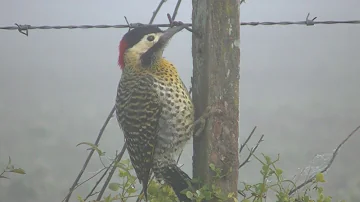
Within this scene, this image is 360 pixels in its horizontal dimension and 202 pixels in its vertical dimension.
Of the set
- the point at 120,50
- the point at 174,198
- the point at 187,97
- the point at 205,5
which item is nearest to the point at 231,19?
the point at 205,5

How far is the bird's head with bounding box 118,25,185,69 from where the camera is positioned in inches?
56.1

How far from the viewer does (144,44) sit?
1.47m

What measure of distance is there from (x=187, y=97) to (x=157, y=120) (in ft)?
0.38

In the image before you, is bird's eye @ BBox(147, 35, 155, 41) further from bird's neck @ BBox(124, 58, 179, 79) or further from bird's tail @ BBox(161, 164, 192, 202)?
bird's tail @ BBox(161, 164, 192, 202)

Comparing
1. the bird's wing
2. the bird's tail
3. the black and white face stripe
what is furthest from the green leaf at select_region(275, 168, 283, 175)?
the black and white face stripe

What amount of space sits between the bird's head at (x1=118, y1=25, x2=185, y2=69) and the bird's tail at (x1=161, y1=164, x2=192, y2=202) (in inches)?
13.0

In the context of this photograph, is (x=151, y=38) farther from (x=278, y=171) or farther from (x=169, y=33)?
(x=278, y=171)

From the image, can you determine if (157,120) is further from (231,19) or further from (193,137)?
(231,19)

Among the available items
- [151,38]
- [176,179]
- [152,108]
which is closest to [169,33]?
[151,38]

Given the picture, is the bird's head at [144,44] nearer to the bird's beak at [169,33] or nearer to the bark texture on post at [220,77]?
the bird's beak at [169,33]

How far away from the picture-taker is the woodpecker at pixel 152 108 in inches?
56.6

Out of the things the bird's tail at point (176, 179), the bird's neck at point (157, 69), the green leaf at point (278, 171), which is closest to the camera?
the green leaf at point (278, 171)

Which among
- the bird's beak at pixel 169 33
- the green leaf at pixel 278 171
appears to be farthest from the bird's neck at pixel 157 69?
the green leaf at pixel 278 171

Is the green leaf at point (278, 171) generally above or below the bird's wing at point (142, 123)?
below
